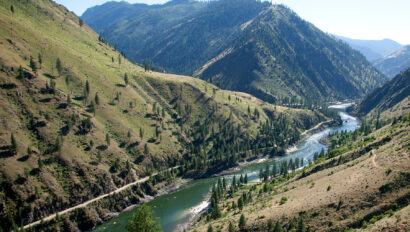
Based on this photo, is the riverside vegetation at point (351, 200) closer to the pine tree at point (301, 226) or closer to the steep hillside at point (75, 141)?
the pine tree at point (301, 226)

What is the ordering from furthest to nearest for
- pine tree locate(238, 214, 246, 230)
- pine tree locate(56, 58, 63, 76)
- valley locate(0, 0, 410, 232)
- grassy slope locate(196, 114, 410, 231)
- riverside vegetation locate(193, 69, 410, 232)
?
pine tree locate(56, 58, 63, 76), pine tree locate(238, 214, 246, 230), valley locate(0, 0, 410, 232), grassy slope locate(196, 114, 410, 231), riverside vegetation locate(193, 69, 410, 232)

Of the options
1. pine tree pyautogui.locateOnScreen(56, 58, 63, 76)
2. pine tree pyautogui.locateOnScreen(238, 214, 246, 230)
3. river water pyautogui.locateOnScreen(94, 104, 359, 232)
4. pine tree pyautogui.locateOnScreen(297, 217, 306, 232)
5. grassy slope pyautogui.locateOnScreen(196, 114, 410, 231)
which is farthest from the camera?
pine tree pyautogui.locateOnScreen(56, 58, 63, 76)

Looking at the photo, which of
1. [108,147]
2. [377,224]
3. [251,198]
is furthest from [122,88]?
[377,224]

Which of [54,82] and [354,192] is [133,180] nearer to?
[54,82]

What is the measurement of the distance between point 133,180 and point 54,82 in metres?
72.1

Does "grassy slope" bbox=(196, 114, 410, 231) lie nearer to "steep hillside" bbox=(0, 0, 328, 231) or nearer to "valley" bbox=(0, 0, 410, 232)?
"valley" bbox=(0, 0, 410, 232)

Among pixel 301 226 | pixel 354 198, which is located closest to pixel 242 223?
pixel 301 226

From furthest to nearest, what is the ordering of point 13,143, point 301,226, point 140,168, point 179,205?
point 140,168, point 179,205, point 13,143, point 301,226

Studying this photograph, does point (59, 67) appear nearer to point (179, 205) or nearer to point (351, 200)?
point (179, 205)

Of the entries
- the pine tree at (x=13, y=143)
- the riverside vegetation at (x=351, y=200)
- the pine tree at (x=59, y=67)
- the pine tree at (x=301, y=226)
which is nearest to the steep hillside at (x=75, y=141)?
the pine tree at (x=13, y=143)

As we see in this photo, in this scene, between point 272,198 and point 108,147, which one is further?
point 108,147

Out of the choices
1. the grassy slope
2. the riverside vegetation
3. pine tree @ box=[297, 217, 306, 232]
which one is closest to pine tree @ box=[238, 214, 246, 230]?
the riverside vegetation

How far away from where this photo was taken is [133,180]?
460 feet

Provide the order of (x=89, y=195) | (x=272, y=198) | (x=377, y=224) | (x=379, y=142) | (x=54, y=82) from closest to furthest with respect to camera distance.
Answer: (x=377, y=224) → (x=272, y=198) → (x=379, y=142) → (x=89, y=195) → (x=54, y=82)
